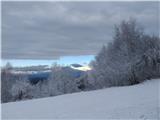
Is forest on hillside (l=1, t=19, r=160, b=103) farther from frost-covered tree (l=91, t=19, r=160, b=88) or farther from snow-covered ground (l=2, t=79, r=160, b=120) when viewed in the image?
snow-covered ground (l=2, t=79, r=160, b=120)

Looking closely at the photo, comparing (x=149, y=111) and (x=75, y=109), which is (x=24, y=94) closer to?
(x=75, y=109)

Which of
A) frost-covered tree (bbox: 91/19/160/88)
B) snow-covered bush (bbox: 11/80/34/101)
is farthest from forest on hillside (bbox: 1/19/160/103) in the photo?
snow-covered bush (bbox: 11/80/34/101)

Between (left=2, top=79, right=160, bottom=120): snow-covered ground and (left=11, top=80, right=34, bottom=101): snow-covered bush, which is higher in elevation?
(left=2, top=79, right=160, bottom=120): snow-covered ground

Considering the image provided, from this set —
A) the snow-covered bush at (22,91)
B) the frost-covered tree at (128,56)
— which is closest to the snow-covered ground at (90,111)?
the frost-covered tree at (128,56)

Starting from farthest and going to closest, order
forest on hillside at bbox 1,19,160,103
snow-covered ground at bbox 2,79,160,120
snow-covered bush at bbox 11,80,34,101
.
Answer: snow-covered bush at bbox 11,80,34,101 → forest on hillside at bbox 1,19,160,103 → snow-covered ground at bbox 2,79,160,120

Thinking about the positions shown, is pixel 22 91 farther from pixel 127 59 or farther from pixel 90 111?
pixel 90 111

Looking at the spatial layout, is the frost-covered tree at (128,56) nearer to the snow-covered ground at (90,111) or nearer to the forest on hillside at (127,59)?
the forest on hillside at (127,59)

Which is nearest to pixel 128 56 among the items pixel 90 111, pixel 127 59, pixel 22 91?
pixel 127 59

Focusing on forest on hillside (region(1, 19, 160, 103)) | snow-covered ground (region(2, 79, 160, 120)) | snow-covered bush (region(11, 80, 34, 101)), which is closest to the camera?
snow-covered ground (region(2, 79, 160, 120))

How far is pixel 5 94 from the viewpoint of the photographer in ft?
134

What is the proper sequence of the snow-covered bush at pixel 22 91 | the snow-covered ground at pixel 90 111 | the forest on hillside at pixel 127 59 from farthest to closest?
the snow-covered bush at pixel 22 91, the forest on hillside at pixel 127 59, the snow-covered ground at pixel 90 111

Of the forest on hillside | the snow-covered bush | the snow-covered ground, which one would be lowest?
the snow-covered bush

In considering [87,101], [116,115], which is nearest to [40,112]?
[87,101]

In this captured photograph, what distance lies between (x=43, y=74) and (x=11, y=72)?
5767 millimetres
